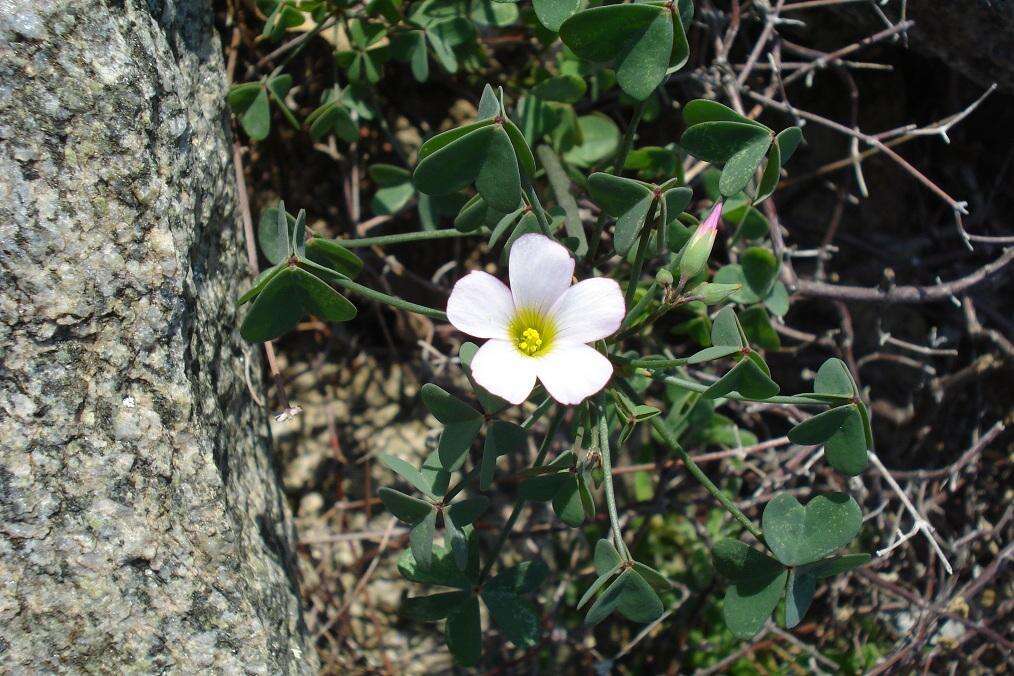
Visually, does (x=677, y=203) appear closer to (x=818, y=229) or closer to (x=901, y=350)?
(x=818, y=229)

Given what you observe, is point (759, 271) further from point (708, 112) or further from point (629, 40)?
point (629, 40)

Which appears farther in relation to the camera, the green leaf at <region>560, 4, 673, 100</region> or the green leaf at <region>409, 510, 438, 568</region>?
the green leaf at <region>409, 510, 438, 568</region>

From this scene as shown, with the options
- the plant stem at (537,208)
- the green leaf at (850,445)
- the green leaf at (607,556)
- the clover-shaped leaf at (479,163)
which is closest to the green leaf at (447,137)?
the clover-shaped leaf at (479,163)

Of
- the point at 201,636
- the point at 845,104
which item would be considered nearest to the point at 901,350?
the point at 845,104

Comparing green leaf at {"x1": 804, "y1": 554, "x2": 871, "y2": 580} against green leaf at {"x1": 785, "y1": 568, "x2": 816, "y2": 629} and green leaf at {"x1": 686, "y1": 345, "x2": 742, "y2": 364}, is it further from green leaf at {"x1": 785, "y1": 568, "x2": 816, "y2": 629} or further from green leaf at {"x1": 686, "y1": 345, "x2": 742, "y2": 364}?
green leaf at {"x1": 686, "y1": 345, "x2": 742, "y2": 364}

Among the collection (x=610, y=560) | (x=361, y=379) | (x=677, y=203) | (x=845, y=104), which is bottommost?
(x=610, y=560)

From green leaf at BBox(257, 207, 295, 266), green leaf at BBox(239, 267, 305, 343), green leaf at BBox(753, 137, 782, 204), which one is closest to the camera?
green leaf at BBox(239, 267, 305, 343)

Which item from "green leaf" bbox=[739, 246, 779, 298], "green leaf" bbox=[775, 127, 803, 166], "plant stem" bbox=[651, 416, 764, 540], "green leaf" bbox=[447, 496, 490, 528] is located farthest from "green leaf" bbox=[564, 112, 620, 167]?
"green leaf" bbox=[447, 496, 490, 528]
